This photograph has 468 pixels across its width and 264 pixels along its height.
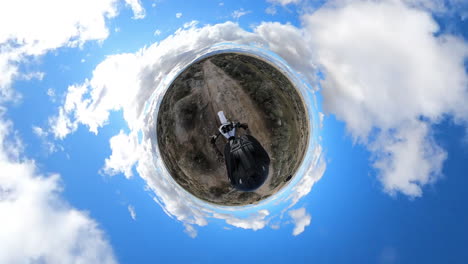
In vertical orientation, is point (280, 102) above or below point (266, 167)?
above

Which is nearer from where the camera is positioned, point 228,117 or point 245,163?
point 245,163

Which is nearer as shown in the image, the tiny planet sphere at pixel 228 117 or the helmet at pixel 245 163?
the helmet at pixel 245 163

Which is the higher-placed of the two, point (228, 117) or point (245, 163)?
point (228, 117)

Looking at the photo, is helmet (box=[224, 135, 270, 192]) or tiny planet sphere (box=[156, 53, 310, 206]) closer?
helmet (box=[224, 135, 270, 192])

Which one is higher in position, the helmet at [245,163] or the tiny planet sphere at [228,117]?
the tiny planet sphere at [228,117]

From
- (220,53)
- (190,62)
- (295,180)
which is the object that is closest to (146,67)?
(190,62)

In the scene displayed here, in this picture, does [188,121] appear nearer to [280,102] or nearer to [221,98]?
[221,98]

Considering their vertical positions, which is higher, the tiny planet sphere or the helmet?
the tiny planet sphere

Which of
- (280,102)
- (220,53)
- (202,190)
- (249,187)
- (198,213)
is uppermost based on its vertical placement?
(220,53)
